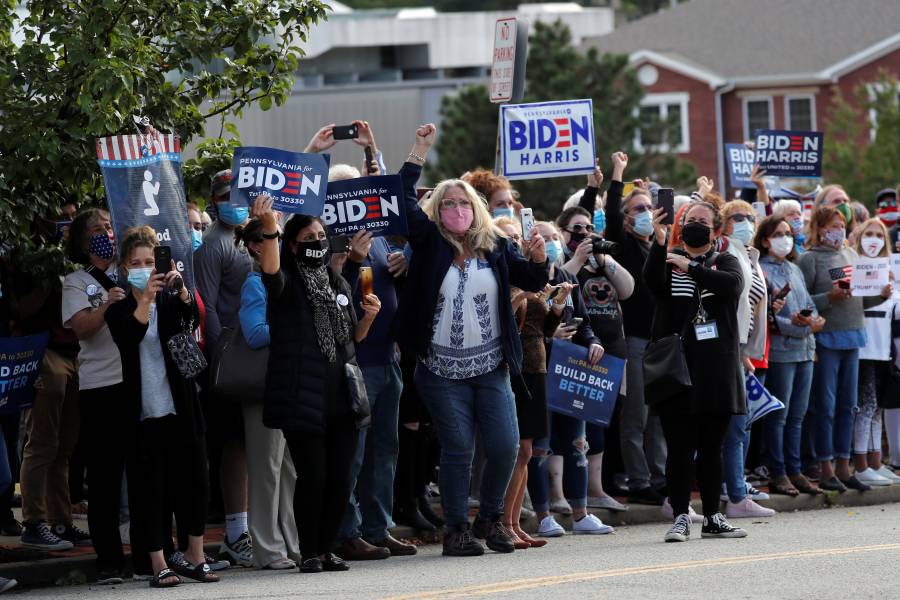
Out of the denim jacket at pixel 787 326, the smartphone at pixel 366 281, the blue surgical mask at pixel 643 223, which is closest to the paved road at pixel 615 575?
the smartphone at pixel 366 281

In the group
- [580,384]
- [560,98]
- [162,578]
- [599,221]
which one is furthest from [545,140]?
[560,98]

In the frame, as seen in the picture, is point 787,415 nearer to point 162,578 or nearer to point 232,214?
point 232,214

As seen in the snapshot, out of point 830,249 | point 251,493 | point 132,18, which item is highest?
point 132,18

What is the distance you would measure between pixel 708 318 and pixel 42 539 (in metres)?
4.47

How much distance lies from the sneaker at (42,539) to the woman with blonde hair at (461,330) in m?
2.41

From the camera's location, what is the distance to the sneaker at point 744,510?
1247cm

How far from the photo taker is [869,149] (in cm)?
4719

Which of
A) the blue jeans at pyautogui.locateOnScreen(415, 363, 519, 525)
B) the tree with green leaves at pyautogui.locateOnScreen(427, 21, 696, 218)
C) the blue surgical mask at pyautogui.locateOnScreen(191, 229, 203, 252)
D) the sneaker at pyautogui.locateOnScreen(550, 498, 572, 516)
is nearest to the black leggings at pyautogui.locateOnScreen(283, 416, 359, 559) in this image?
the blue jeans at pyautogui.locateOnScreen(415, 363, 519, 525)

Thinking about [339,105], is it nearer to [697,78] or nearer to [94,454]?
[697,78]

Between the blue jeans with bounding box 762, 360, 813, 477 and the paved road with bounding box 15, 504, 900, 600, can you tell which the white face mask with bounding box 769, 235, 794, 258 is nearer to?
the blue jeans with bounding box 762, 360, 813, 477

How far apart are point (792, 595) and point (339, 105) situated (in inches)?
1701

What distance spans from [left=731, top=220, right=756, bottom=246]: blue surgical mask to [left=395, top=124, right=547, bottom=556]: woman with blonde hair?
2.51 m

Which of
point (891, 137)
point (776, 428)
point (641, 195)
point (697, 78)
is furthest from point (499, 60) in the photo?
point (697, 78)

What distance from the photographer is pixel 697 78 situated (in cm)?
5675
